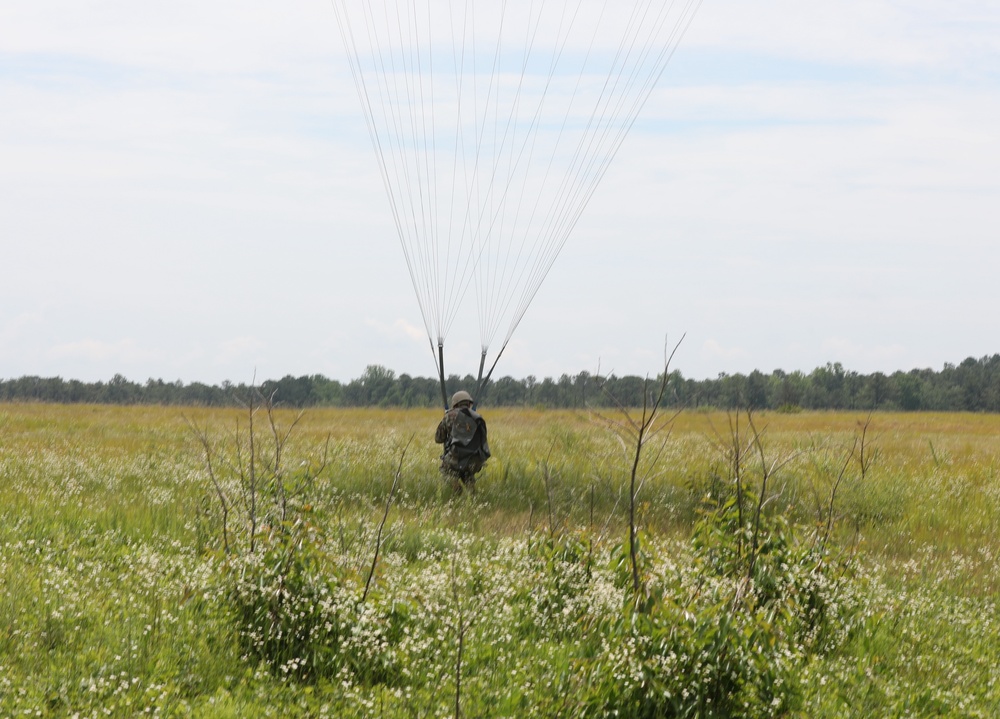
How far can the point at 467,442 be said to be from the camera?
575 inches

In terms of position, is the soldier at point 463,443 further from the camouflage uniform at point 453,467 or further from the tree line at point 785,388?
the tree line at point 785,388

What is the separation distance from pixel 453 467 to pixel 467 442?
51 cm

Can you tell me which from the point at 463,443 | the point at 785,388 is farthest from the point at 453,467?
the point at 785,388

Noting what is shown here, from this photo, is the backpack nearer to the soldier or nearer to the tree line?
the soldier

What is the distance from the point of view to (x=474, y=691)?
6441mm

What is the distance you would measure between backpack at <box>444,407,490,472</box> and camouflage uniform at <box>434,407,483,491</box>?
18 mm

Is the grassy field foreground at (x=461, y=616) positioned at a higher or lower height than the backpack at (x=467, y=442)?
lower

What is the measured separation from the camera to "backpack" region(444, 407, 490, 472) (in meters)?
14.7

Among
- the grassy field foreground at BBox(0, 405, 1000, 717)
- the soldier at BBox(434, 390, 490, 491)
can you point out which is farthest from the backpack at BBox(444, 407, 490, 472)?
the grassy field foreground at BBox(0, 405, 1000, 717)

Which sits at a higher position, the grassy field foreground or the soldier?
the soldier

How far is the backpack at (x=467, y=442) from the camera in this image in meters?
14.7

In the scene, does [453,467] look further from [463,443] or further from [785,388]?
[785,388]

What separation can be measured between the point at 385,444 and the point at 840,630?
1261 centimetres

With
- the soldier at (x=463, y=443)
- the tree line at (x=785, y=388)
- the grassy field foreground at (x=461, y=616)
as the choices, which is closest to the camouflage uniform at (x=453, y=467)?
the soldier at (x=463, y=443)
